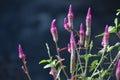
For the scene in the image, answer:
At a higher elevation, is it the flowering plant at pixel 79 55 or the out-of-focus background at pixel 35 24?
the flowering plant at pixel 79 55

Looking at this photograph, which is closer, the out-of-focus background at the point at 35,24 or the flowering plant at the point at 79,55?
the flowering plant at the point at 79,55

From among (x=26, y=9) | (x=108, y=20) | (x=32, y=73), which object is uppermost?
(x=26, y=9)

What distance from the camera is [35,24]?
387cm

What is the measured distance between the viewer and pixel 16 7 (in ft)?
13.1

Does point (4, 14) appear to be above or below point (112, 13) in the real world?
above

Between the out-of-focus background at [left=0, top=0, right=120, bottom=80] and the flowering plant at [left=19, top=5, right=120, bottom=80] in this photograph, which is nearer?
the flowering plant at [left=19, top=5, right=120, bottom=80]

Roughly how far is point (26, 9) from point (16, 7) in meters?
0.11

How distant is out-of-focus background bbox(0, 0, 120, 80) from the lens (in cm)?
364

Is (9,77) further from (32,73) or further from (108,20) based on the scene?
(108,20)

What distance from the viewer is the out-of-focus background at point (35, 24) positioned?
3.64 meters

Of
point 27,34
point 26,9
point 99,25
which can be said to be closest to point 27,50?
point 27,34

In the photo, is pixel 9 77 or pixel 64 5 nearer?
pixel 9 77

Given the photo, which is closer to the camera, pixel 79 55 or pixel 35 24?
pixel 79 55

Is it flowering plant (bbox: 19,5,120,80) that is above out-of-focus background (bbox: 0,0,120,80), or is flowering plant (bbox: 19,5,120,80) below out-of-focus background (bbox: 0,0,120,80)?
above
